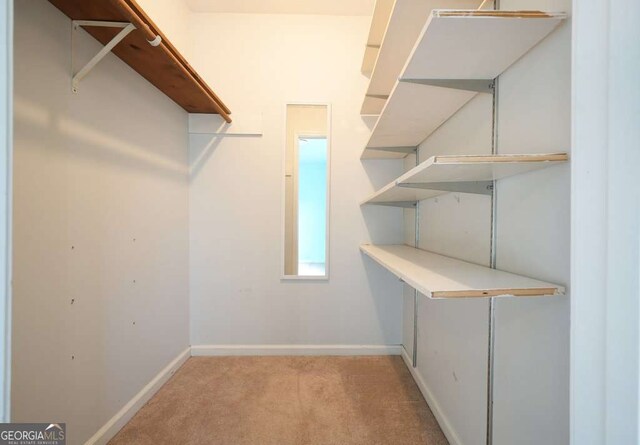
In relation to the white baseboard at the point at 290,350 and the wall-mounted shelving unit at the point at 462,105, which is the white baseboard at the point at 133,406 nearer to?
the white baseboard at the point at 290,350

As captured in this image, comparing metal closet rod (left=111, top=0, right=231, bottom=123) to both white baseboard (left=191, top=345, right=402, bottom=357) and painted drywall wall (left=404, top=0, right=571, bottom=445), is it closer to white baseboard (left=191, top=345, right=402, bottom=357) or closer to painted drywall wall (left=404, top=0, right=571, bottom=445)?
painted drywall wall (left=404, top=0, right=571, bottom=445)

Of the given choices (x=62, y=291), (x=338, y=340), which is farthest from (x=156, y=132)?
(x=338, y=340)

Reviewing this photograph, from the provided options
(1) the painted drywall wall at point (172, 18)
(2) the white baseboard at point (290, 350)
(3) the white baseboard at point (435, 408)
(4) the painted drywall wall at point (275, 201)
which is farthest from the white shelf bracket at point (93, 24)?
(3) the white baseboard at point (435, 408)

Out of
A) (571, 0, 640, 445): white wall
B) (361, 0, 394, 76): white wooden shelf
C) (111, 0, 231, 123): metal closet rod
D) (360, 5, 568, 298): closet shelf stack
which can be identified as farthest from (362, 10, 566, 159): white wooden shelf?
(111, 0, 231, 123): metal closet rod

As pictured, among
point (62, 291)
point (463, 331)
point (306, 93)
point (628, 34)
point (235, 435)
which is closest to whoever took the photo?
point (628, 34)

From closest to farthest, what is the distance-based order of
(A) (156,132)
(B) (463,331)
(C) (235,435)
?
(B) (463,331) < (C) (235,435) < (A) (156,132)

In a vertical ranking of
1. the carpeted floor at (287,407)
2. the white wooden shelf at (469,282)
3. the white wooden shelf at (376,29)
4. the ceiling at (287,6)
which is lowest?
the carpeted floor at (287,407)

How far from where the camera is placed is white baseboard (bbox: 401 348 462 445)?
1.25m

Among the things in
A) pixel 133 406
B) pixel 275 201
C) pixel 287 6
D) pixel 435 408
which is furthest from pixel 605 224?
pixel 287 6

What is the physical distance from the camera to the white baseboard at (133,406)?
124 cm

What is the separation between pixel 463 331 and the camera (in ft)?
3.85

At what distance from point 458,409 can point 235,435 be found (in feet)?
3.42

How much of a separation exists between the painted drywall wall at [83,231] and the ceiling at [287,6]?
0.85 meters

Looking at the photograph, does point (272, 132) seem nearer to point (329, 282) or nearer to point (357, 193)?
point (357, 193)
